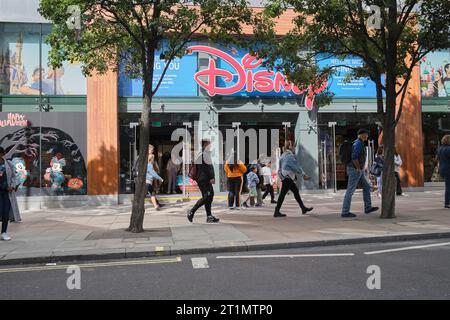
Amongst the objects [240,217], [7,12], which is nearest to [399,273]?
[240,217]

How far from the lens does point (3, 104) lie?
1577 cm

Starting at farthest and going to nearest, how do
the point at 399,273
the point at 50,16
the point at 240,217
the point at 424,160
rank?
the point at 424,160 → the point at 240,217 → the point at 50,16 → the point at 399,273

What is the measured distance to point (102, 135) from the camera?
15.8 metres

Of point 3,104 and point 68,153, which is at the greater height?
point 3,104

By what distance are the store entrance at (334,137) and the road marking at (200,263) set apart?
11.5m

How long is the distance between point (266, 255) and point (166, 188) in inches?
427

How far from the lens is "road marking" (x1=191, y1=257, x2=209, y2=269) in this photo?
639cm

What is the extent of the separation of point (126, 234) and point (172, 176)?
825 centimetres

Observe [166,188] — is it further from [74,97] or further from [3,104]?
[3,104]

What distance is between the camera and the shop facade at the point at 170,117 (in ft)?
51.0

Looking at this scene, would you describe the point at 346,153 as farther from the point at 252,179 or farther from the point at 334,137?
the point at 334,137

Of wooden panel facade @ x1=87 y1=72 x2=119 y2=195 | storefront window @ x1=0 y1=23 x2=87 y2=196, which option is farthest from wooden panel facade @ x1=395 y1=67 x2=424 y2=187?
storefront window @ x1=0 y1=23 x2=87 y2=196
